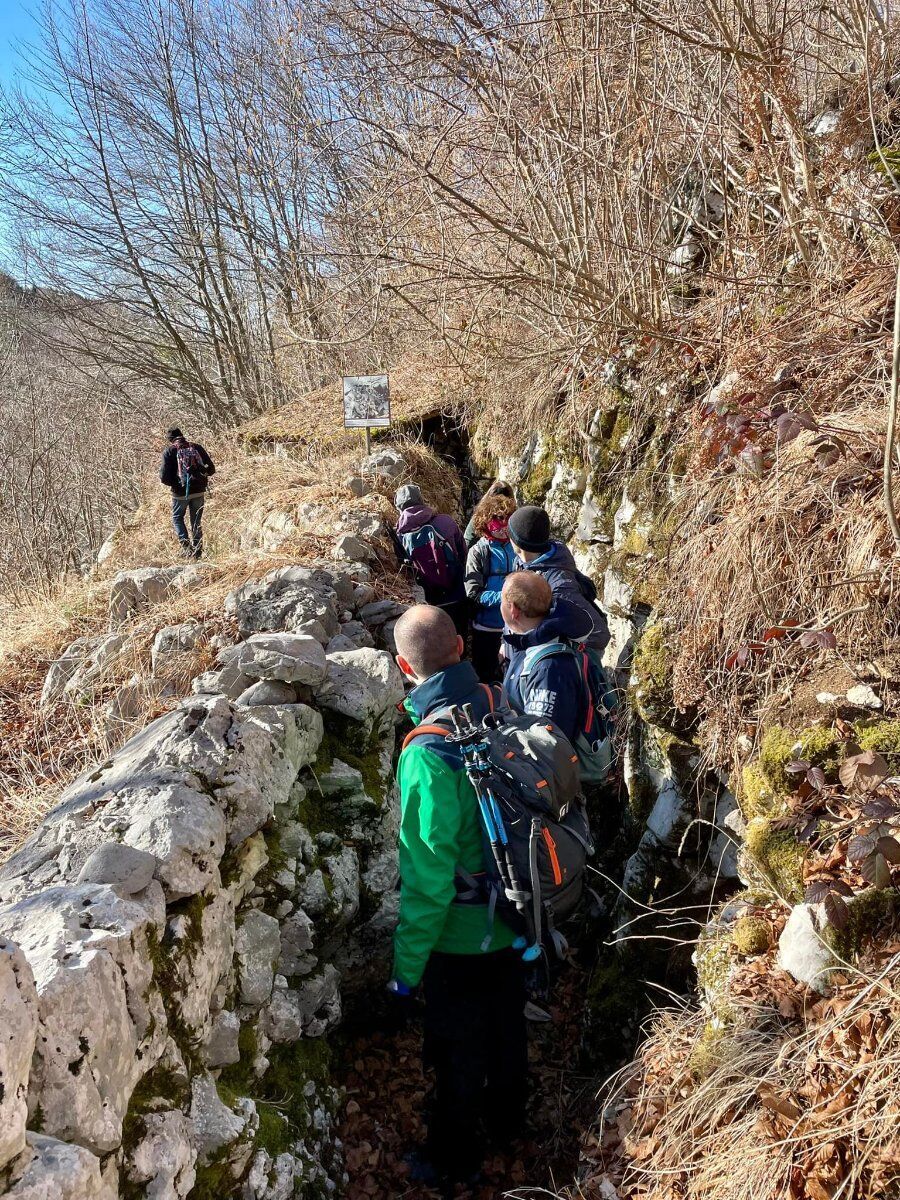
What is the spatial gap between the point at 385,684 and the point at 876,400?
298 cm

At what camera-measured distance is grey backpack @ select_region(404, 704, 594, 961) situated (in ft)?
9.45

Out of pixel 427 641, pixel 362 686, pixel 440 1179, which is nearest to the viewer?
pixel 427 641

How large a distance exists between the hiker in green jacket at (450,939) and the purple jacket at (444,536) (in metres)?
3.05

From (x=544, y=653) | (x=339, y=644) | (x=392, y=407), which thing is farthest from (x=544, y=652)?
(x=392, y=407)

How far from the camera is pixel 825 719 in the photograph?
10.0 feet

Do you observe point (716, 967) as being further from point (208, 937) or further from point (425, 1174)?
point (208, 937)

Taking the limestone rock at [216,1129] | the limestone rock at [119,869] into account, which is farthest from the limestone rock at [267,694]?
the limestone rock at [216,1129]

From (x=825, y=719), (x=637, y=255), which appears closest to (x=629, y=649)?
(x=825, y=719)

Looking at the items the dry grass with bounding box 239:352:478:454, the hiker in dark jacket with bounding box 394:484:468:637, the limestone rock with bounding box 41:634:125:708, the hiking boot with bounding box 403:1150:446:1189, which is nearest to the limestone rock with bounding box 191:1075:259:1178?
the hiking boot with bounding box 403:1150:446:1189

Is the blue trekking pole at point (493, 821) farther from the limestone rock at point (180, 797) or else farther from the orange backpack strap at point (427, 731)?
the limestone rock at point (180, 797)

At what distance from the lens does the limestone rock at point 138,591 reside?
7059 millimetres

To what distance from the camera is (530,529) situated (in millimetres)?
4750

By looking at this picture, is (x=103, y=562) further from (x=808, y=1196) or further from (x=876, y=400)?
(x=808, y=1196)

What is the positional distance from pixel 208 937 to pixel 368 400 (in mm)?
7867
